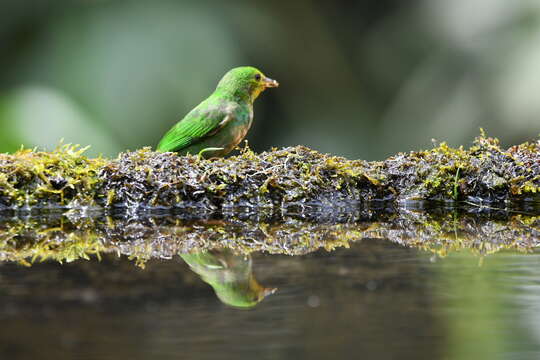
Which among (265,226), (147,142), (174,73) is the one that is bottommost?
(265,226)

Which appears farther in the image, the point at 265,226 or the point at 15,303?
the point at 265,226

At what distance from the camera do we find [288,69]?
6.68 m

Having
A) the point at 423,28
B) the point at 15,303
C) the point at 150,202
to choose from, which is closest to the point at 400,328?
the point at 15,303

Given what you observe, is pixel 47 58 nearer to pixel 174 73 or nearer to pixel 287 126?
pixel 174 73

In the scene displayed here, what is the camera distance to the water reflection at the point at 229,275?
1688 millimetres

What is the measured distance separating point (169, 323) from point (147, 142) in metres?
4.54

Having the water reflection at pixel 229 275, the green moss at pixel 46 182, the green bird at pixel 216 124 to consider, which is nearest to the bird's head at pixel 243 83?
the green bird at pixel 216 124

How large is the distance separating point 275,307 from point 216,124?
259 centimetres

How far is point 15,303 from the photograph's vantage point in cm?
162

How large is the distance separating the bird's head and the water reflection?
217 cm

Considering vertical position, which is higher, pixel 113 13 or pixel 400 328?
pixel 113 13

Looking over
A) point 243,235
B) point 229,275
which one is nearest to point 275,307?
point 229,275

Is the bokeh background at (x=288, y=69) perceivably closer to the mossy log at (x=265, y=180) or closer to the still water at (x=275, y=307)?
the mossy log at (x=265, y=180)

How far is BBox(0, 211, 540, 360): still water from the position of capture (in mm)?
1333
